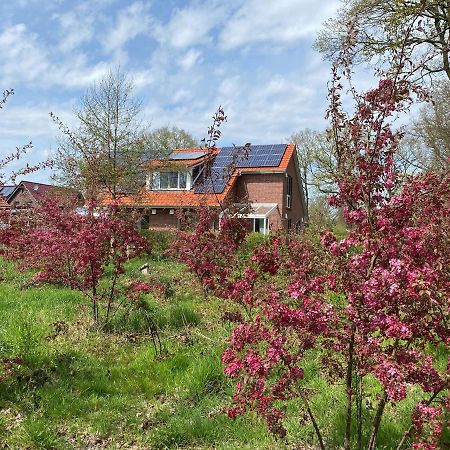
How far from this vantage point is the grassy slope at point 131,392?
4.04 metres

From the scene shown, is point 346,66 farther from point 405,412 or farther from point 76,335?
point 76,335

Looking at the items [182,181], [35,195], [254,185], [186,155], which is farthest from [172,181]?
[35,195]

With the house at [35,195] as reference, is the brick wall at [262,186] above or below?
above

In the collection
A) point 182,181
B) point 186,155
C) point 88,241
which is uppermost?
point 186,155

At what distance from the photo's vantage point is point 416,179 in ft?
Result: 10.0

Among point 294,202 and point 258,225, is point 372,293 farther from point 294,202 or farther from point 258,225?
point 294,202

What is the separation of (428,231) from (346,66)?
155cm

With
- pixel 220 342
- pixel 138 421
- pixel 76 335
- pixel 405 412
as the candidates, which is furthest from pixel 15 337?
pixel 405 412

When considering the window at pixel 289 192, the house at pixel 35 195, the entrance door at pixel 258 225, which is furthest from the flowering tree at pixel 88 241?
the window at pixel 289 192

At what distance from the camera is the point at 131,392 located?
502 centimetres

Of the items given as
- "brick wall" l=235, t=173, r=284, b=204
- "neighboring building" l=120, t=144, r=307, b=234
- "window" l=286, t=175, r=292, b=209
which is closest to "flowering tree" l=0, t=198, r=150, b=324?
"neighboring building" l=120, t=144, r=307, b=234

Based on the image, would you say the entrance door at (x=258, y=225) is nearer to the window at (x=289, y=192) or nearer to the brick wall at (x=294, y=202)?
the brick wall at (x=294, y=202)

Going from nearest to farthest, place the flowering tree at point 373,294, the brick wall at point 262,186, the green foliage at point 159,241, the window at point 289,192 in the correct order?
the flowering tree at point 373,294 → the green foliage at point 159,241 → the brick wall at point 262,186 → the window at point 289,192

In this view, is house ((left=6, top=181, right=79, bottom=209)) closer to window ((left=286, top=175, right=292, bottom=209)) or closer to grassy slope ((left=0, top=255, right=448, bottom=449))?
grassy slope ((left=0, top=255, right=448, bottom=449))
